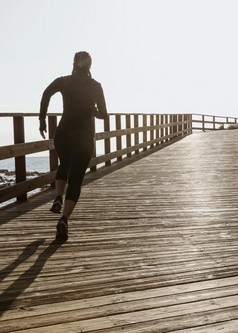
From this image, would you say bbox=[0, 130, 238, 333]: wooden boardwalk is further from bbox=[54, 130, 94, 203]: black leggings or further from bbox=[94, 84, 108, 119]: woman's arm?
bbox=[94, 84, 108, 119]: woman's arm

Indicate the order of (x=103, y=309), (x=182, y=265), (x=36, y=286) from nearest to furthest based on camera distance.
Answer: (x=103, y=309), (x=36, y=286), (x=182, y=265)

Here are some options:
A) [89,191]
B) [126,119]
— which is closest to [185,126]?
[126,119]

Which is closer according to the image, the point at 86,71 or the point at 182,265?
the point at 182,265

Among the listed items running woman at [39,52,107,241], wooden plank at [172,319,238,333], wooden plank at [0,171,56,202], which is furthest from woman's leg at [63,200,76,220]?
wooden plank at [172,319,238,333]

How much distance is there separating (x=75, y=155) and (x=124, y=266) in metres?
1.42

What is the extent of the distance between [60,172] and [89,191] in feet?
9.18

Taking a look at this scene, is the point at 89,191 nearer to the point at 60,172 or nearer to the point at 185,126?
the point at 60,172

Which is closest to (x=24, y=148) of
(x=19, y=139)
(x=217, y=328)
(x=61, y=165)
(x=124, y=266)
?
(x=19, y=139)

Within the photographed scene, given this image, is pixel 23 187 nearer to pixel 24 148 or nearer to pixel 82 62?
pixel 24 148

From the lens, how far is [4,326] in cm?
259

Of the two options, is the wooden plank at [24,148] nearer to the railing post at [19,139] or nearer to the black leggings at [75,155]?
the railing post at [19,139]

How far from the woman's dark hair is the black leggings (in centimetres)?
61

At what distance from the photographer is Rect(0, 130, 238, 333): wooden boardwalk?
2.67 meters

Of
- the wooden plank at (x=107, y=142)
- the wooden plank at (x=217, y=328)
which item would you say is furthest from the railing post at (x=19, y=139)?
the wooden plank at (x=107, y=142)
